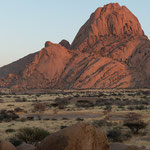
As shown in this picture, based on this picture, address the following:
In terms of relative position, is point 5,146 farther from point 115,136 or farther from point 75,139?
point 115,136

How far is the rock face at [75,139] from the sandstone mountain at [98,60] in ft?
283

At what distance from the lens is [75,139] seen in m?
5.00

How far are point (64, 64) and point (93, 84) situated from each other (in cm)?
1750

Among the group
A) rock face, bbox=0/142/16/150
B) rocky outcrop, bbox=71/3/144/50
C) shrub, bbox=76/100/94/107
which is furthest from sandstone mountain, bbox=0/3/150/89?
rock face, bbox=0/142/16/150

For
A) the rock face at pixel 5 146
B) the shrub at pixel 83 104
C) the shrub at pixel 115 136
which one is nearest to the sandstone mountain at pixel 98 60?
the shrub at pixel 83 104

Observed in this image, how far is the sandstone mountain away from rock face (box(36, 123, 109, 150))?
86239 mm

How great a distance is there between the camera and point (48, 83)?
101 m

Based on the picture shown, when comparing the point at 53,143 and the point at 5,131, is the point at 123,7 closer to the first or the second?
the point at 5,131

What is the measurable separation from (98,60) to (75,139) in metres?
92.8

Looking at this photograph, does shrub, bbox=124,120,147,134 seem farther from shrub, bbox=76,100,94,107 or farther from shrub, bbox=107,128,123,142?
shrub, bbox=76,100,94,107

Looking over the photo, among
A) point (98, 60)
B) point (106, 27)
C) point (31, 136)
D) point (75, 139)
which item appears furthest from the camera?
point (106, 27)

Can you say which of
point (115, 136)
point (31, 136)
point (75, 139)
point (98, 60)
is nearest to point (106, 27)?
point (98, 60)

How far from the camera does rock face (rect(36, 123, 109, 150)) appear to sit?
494 cm

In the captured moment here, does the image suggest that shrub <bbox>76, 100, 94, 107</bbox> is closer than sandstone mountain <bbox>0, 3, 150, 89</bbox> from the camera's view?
Yes
